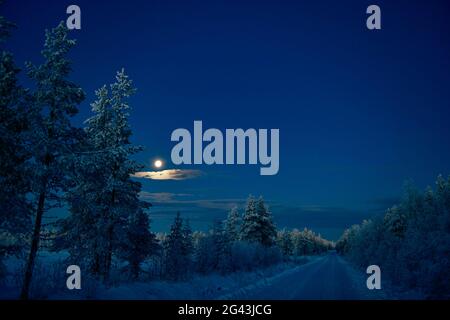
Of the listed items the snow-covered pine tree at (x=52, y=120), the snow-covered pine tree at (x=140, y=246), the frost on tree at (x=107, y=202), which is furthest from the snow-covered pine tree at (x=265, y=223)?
the snow-covered pine tree at (x=52, y=120)

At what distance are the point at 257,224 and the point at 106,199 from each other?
26.7 m

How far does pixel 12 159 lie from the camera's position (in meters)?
11.5

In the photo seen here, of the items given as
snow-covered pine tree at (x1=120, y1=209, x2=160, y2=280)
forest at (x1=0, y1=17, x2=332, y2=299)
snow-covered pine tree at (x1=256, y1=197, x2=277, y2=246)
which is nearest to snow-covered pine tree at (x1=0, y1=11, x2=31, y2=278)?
forest at (x1=0, y1=17, x2=332, y2=299)

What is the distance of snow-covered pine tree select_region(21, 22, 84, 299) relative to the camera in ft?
38.2

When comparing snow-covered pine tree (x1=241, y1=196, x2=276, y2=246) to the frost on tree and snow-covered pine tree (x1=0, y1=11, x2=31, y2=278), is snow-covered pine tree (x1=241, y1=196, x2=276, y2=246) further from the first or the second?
snow-covered pine tree (x1=0, y1=11, x2=31, y2=278)

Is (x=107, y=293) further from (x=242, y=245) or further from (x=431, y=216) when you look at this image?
(x=242, y=245)

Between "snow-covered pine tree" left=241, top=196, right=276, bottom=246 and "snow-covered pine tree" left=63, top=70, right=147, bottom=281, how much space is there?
24461 millimetres

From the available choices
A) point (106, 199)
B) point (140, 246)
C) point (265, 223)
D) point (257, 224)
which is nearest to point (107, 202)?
point (106, 199)

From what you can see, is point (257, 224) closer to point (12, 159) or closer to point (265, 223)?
point (265, 223)

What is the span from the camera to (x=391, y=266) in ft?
68.2

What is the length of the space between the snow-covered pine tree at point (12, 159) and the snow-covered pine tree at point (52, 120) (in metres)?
0.40

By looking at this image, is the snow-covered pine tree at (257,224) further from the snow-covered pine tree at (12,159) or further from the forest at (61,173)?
the snow-covered pine tree at (12,159)

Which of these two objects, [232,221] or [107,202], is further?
[232,221]
